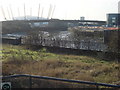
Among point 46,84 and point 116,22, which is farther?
point 116,22

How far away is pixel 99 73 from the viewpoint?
309 inches

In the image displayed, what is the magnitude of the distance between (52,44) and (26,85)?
1471 cm

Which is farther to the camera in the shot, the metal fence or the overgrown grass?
the metal fence

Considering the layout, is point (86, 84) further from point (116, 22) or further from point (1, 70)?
point (116, 22)

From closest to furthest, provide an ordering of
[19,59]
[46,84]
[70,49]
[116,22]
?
[46,84] → [19,59] → [70,49] → [116,22]

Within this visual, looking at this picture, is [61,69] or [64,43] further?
[64,43]

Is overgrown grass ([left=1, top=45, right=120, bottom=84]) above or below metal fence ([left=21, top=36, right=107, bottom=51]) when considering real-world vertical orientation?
below

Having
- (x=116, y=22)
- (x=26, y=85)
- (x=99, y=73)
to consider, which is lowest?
(x=99, y=73)

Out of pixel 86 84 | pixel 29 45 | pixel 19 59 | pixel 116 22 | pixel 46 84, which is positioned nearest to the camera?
pixel 86 84

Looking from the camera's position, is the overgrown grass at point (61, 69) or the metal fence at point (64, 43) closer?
the overgrown grass at point (61, 69)

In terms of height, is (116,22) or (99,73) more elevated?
(116,22)

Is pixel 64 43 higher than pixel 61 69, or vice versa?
pixel 64 43

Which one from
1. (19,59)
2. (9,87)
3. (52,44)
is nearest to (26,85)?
(9,87)

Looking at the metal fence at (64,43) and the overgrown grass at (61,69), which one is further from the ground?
the metal fence at (64,43)
